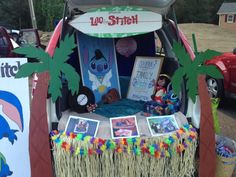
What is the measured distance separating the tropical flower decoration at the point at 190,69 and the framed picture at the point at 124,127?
43cm

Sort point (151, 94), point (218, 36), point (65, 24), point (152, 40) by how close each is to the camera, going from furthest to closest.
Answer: point (218, 36)
point (152, 40)
point (151, 94)
point (65, 24)

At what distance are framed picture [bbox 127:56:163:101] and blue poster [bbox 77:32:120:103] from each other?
18cm

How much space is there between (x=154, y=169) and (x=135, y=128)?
349 millimetres

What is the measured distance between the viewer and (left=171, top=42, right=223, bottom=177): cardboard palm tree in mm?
2367

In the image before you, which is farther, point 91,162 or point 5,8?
point 5,8

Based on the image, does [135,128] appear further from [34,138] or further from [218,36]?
[218,36]

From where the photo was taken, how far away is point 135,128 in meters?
2.39

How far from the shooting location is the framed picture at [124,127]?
233 cm

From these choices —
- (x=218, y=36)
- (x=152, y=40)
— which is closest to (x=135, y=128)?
(x=152, y=40)

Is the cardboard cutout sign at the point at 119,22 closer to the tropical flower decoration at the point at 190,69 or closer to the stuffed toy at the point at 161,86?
the tropical flower decoration at the point at 190,69

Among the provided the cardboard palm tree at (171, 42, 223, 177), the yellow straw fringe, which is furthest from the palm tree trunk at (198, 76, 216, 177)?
the yellow straw fringe

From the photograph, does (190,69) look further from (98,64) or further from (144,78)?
(98,64)

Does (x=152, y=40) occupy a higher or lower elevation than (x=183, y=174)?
higher

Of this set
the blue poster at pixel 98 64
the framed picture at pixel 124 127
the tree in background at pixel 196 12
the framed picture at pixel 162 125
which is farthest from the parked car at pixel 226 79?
the tree in background at pixel 196 12
